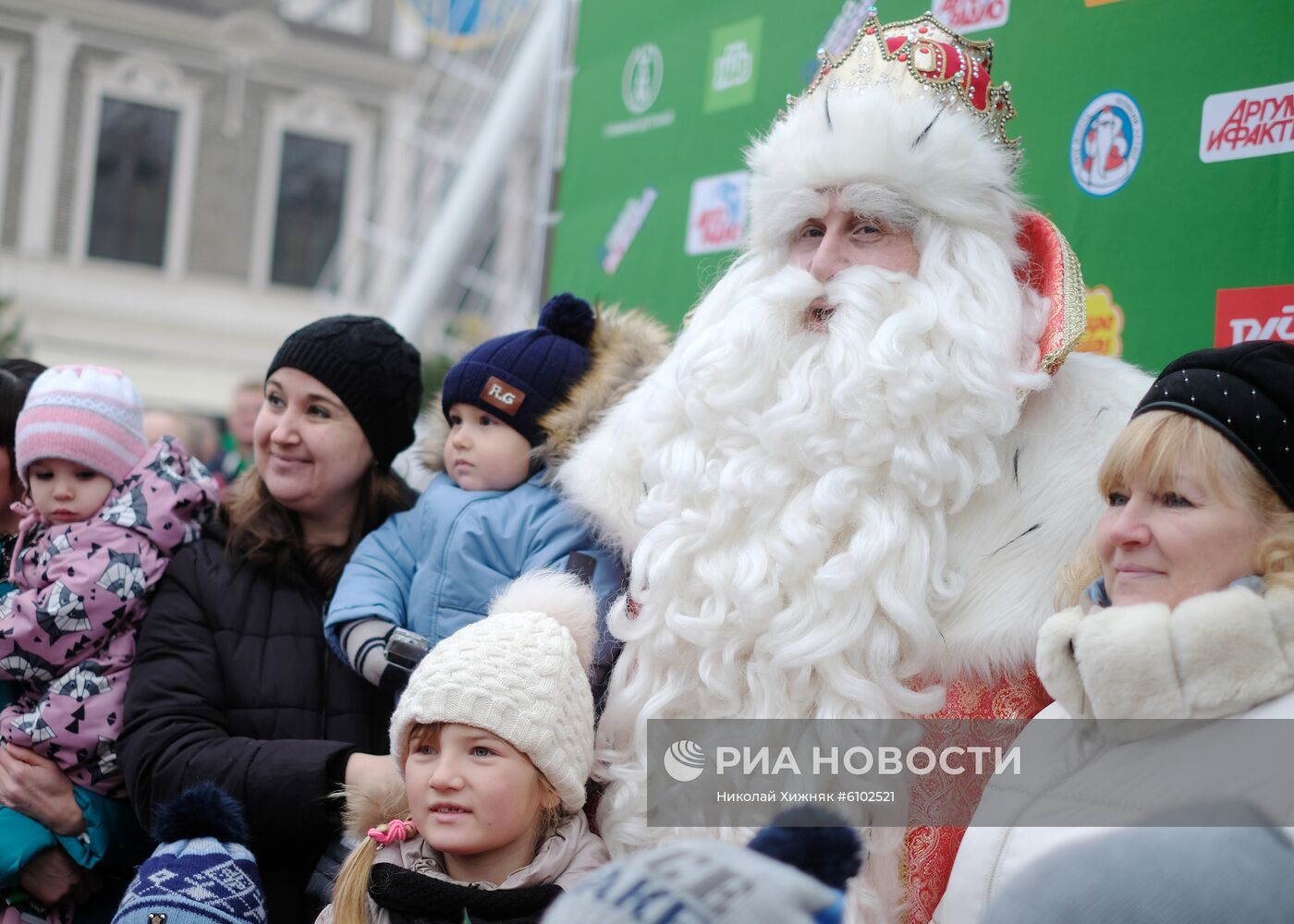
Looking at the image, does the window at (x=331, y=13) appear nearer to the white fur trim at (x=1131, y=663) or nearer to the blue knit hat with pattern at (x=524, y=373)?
the blue knit hat with pattern at (x=524, y=373)

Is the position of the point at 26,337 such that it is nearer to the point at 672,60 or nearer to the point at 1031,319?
the point at 672,60

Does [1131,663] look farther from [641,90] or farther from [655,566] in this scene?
[641,90]

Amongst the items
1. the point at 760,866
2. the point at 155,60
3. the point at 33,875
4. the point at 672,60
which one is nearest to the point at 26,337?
the point at 155,60

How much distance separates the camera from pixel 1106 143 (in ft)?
11.6

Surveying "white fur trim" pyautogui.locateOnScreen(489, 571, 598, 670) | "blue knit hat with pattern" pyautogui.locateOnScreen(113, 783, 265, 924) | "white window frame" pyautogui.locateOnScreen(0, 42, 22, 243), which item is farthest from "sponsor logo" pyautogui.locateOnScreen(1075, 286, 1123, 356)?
"white window frame" pyautogui.locateOnScreen(0, 42, 22, 243)

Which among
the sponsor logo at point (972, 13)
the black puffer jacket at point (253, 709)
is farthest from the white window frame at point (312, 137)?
the black puffer jacket at point (253, 709)

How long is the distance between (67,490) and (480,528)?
1.05 metres

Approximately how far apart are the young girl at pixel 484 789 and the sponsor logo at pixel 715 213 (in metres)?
2.49

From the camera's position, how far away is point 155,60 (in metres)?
19.9

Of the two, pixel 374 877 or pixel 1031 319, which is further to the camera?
pixel 1031 319

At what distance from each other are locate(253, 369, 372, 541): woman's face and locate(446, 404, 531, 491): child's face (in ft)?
0.83

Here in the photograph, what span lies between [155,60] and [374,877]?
20022 mm

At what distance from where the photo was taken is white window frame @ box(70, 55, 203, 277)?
19.6 metres

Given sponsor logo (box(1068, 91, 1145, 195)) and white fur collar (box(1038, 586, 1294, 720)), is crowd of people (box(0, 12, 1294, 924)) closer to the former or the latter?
white fur collar (box(1038, 586, 1294, 720))
